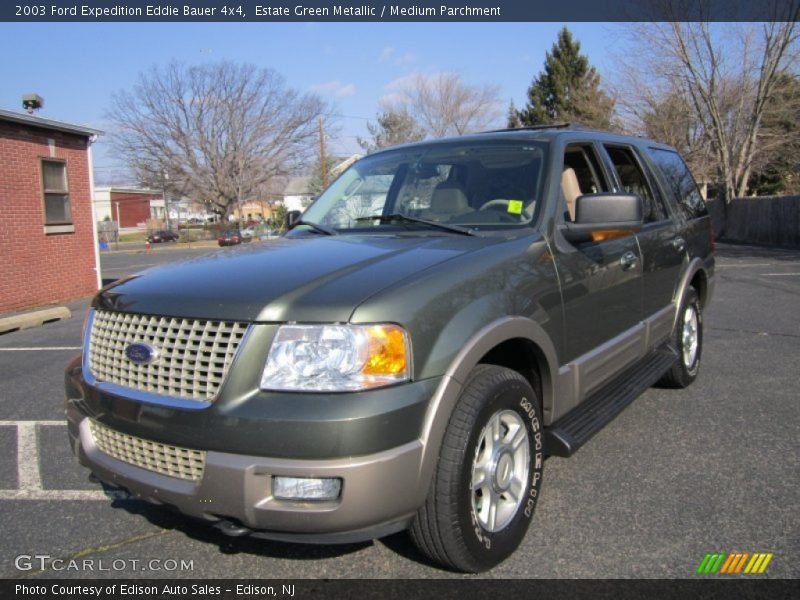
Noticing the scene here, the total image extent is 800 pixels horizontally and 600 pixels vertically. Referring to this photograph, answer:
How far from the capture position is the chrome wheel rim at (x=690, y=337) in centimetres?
493

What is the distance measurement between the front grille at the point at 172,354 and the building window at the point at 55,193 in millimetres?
11449

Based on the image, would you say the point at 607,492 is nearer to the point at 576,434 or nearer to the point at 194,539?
the point at 576,434

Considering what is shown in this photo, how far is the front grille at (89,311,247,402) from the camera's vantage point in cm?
221

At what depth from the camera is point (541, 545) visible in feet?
9.07

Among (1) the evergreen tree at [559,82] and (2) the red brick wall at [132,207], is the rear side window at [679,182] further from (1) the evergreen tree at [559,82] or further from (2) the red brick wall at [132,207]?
(2) the red brick wall at [132,207]

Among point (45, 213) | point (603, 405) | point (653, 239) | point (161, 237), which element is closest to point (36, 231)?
point (45, 213)

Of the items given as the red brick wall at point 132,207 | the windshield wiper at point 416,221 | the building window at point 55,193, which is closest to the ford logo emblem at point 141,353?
the windshield wiper at point 416,221

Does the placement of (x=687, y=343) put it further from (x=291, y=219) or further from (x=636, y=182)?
(x=291, y=219)

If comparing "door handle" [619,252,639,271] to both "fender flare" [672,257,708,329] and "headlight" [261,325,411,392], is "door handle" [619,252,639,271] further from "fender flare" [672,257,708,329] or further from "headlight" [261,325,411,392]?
"headlight" [261,325,411,392]

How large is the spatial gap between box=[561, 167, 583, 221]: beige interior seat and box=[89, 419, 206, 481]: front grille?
7.57 ft

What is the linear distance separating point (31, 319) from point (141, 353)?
8513 mm

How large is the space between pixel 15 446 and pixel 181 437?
266cm
